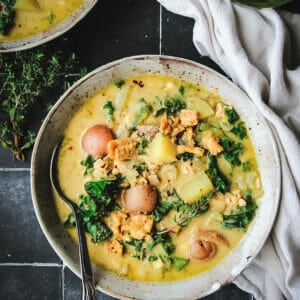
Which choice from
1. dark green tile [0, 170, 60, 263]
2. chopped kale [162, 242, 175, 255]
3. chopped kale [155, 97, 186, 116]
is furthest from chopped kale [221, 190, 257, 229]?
dark green tile [0, 170, 60, 263]

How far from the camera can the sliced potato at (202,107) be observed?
2479 mm

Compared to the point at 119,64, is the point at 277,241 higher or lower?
lower

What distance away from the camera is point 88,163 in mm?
2494

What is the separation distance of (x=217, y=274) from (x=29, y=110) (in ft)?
4.19

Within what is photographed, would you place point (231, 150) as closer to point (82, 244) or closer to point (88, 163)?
point (88, 163)

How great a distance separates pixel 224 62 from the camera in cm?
250

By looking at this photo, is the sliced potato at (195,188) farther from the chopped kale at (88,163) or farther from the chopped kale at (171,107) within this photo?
the chopped kale at (88,163)

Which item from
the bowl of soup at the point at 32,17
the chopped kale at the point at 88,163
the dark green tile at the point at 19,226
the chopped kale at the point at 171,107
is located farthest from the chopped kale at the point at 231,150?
the dark green tile at the point at 19,226

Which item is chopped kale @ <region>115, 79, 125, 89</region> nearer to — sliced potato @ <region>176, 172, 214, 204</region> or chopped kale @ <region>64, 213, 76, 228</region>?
sliced potato @ <region>176, 172, 214, 204</region>

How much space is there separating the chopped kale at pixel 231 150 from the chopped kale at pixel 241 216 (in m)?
0.17

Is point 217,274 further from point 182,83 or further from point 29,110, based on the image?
point 29,110

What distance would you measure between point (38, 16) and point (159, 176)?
102 cm

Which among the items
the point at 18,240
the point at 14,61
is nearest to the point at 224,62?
the point at 14,61

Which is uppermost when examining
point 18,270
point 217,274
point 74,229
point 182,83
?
point 182,83
